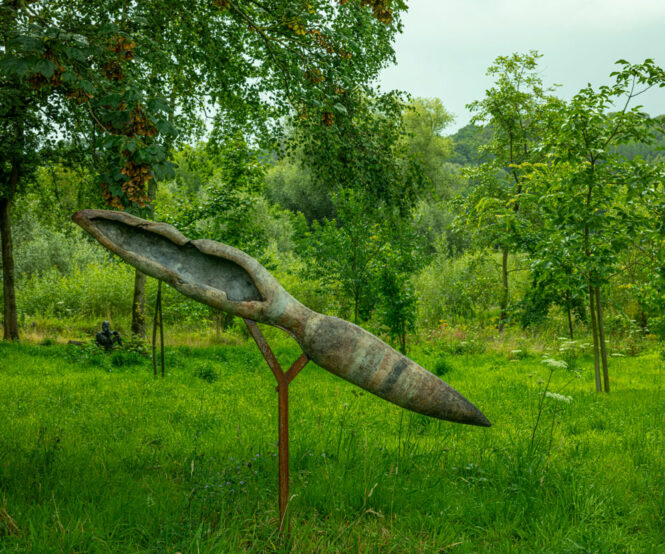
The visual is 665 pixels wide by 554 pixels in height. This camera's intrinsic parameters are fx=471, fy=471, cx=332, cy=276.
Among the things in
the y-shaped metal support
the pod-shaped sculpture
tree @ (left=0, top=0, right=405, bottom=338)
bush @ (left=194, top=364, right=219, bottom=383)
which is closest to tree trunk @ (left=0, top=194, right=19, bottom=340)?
tree @ (left=0, top=0, right=405, bottom=338)

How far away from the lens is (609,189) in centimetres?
725

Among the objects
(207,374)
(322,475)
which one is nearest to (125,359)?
(207,374)

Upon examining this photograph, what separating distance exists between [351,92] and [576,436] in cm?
496

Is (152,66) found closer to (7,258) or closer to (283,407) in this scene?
(283,407)

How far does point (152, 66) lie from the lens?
607 cm

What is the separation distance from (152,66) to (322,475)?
538cm

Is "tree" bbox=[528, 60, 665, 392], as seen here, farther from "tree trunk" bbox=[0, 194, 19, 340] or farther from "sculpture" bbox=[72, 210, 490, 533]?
"tree trunk" bbox=[0, 194, 19, 340]

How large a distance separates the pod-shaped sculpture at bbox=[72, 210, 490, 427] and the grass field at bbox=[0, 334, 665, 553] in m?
1.04

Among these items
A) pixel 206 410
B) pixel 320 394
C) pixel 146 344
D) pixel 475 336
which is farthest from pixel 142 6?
pixel 475 336

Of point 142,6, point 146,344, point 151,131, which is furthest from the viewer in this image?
point 146,344

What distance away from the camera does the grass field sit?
299cm

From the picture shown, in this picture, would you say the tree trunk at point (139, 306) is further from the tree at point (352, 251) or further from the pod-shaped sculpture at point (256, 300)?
the pod-shaped sculpture at point (256, 300)

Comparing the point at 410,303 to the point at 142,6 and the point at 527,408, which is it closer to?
the point at 527,408

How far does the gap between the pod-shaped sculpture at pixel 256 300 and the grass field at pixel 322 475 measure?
1043 mm
